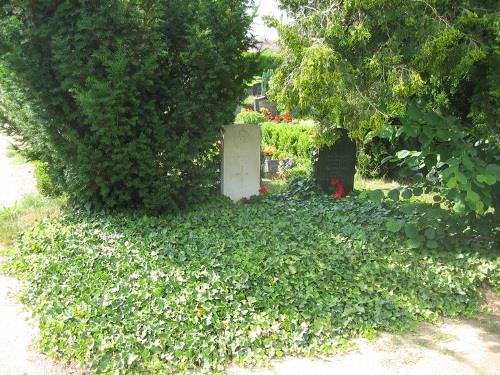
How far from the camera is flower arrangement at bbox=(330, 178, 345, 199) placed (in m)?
7.77

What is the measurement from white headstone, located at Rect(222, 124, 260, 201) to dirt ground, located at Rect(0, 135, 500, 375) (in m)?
3.71

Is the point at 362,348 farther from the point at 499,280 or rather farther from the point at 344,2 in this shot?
the point at 344,2

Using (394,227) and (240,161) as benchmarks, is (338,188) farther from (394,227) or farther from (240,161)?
(394,227)

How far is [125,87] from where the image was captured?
5574mm

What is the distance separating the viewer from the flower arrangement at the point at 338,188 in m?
→ 7.77

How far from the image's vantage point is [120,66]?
5422 millimetres

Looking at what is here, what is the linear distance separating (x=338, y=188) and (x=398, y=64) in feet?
10.7

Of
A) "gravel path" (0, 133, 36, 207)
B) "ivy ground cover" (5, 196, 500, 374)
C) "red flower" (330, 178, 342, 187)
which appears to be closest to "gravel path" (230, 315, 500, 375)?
"ivy ground cover" (5, 196, 500, 374)

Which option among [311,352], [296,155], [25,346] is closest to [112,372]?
[25,346]

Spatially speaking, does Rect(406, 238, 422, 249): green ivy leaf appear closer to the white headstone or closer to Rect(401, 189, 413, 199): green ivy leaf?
Rect(401, 189, 413, 199): green ivy leaf

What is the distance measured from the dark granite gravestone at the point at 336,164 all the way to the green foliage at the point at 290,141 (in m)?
2.82

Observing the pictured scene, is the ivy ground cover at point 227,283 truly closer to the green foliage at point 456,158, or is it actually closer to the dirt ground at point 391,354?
the dirt ground at point 391,354

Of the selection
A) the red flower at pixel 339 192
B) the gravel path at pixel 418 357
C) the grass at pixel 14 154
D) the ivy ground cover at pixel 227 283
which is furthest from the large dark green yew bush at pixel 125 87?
the gravel path at pixel 418 357

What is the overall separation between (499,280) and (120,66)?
455 centimetres
